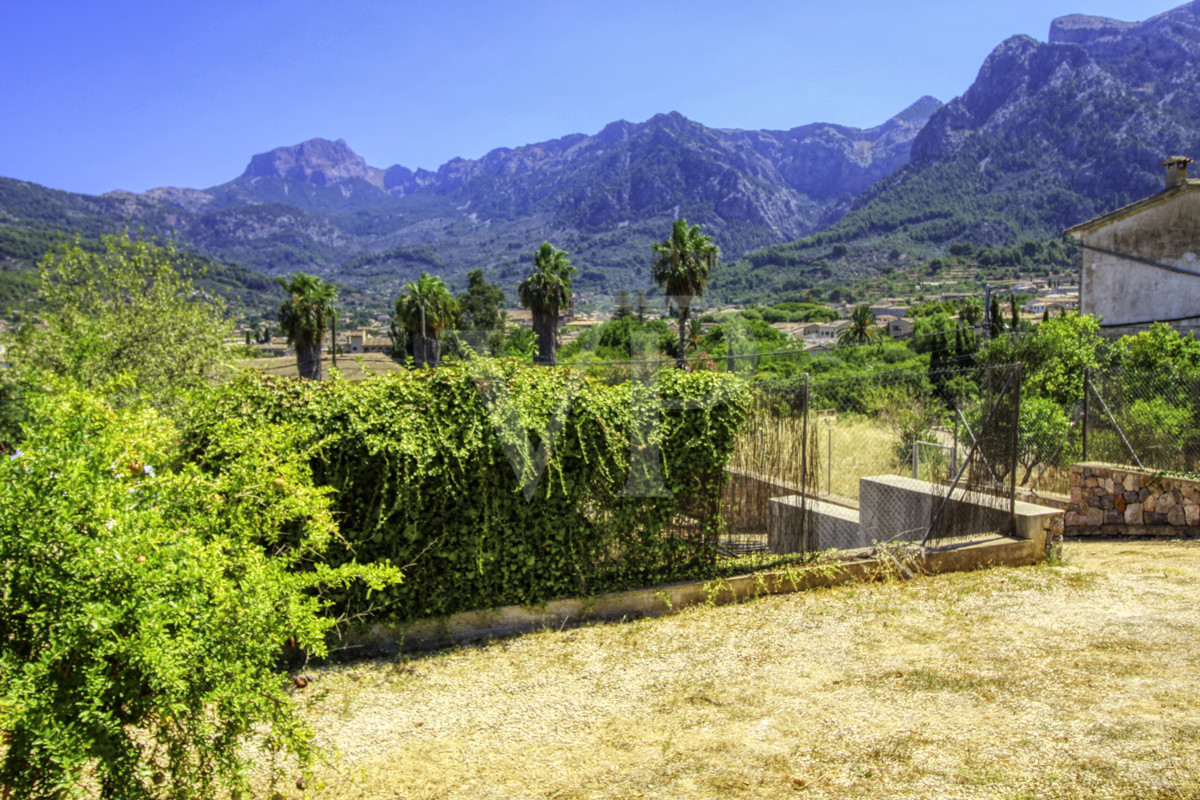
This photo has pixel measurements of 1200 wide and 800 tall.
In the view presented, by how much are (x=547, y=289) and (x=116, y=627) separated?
43.7m

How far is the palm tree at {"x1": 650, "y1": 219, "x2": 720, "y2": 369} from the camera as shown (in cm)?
4084

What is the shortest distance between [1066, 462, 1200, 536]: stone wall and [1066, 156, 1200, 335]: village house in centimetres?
1078

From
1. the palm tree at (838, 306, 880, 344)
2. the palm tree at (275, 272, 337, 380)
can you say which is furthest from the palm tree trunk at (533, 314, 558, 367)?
the palm tree at (838, 306, 880, 344)

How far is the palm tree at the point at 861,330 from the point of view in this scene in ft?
237

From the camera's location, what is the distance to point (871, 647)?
233 inches

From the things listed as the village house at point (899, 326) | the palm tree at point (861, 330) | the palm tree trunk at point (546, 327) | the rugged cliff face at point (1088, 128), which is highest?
the rugged cliff face at point (1088, 128)

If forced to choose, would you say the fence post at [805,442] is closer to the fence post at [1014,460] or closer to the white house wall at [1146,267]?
the fence post at [1014,460]

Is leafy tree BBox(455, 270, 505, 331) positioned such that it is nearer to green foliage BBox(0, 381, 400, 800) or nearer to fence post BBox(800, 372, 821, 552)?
fence post BBox(800, 372, 821, 552)

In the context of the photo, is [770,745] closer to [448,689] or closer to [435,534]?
[448,689]

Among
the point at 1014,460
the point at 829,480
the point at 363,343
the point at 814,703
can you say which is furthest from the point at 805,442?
the point at 363,343

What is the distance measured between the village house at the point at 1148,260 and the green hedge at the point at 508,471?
666 inches

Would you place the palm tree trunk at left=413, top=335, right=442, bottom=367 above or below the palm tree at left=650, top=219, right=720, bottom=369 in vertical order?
below

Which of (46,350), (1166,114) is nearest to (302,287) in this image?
(46,350)

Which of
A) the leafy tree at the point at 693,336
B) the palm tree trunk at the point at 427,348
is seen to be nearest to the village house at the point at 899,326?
the leafy tree at the point at 693,336
